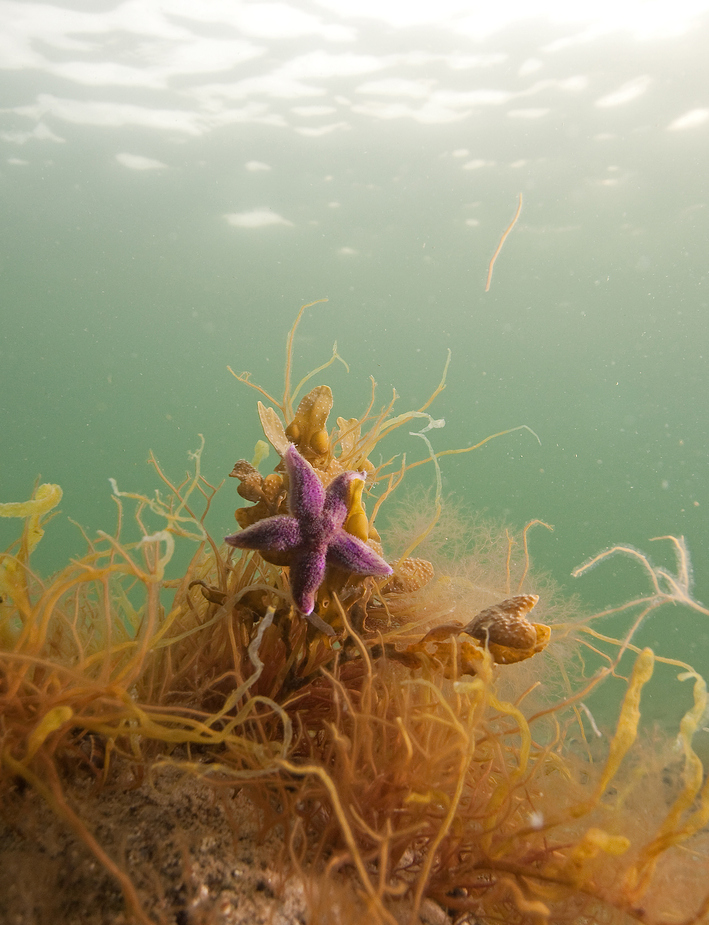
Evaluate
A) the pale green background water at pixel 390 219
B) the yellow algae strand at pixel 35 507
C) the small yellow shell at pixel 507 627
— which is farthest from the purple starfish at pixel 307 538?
the pale green background water at pixel 390 219

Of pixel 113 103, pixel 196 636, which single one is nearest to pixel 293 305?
pixel 113 103

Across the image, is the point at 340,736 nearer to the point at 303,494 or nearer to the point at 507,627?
the point at 507,627

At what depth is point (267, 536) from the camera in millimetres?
1689

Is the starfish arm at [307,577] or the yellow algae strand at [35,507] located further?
the yellow algae strand at [35,507]

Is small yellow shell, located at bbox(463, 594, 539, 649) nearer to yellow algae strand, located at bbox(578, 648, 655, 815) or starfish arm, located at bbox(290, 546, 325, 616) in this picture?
yellow algae strand, located at bbox(578, 648, 655, 815)

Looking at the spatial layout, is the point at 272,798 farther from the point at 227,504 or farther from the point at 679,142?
the point at 227,504

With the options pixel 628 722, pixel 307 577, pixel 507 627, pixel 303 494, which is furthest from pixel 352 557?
pixel 628 722

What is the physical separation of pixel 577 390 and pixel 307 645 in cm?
5625

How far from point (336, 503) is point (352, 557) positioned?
0.64 feet

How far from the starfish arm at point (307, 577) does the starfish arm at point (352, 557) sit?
0.16ft

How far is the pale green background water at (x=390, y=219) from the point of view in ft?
45.9

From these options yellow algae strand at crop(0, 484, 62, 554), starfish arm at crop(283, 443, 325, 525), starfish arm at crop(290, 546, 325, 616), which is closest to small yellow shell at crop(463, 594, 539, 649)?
starfish arm at crop(290, 546, 325, 616)

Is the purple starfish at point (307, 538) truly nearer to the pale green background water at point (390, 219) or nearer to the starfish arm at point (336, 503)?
the starfish arm at point (336, 503)

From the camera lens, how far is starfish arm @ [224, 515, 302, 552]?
1684 millimetres
